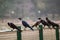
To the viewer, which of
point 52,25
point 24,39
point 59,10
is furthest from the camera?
point 59,10

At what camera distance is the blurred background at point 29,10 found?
23.8ft

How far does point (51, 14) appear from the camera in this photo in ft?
24.9

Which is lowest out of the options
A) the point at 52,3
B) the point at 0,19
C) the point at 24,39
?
the point at 24,39

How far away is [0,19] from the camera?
7.20 meters

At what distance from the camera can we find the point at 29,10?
7.57 m

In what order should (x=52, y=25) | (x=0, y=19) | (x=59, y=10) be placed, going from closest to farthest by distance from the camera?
(x=52, y=25), (x=0, y=19), (x=59, y=10)

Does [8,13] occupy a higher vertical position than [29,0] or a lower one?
lower

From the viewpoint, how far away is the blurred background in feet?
23.8

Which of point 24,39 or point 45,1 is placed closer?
Answer: point 24,39

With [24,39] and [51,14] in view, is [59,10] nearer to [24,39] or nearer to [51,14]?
[51,14]

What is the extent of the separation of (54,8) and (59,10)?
0.67 ft

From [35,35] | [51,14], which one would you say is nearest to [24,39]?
[35,35]

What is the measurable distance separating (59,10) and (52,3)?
351 millimetres

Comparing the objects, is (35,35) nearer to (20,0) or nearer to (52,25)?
(20,0)
